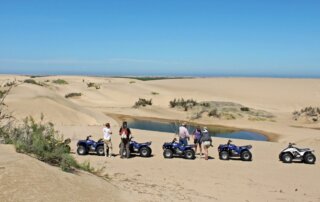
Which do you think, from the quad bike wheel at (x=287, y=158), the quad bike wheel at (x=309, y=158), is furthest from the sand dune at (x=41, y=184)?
the quad bike wheel at (x=309, y=158)

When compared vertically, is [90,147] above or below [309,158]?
below

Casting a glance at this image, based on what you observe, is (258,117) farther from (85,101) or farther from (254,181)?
(254,181)

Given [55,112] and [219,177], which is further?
[55,112]

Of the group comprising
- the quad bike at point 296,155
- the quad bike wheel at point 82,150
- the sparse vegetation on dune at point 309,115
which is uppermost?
the sparse vegetation on dune at point 309,115

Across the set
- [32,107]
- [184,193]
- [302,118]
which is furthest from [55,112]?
[302,118]

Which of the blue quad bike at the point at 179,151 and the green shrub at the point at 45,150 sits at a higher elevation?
the green shrub at the point at 45,150

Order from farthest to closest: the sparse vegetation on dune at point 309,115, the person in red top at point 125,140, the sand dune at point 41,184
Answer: the sparse vegetation on dune at point 309,115
the person in red top at point 125,140
the sand dune at point 41,184

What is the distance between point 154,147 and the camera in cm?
1869

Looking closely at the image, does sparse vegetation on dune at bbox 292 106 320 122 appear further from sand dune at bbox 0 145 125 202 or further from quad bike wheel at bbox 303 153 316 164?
sand dune at bbox 0 145 125 202

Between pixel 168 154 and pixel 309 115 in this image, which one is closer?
pixel 168 154

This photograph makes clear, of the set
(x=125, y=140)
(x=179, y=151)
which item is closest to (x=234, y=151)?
(x=179, y=151)

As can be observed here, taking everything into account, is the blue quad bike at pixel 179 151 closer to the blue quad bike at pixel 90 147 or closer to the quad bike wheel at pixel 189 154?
the quad bike wheel at pixel 189 154

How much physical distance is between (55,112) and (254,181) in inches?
686

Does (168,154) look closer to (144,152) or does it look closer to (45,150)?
(144,152)
